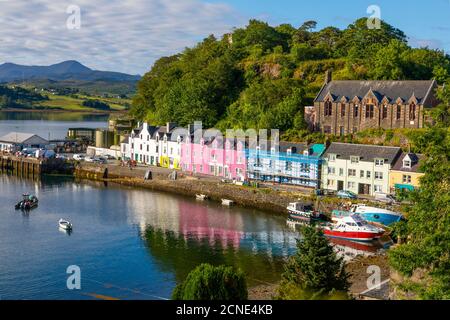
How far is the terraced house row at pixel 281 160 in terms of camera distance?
42031mm

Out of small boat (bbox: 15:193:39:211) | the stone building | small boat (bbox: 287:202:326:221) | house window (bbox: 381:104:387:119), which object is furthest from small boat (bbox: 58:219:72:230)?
house window (bbox: 381:104:387:119)

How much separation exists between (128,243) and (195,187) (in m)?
16.0

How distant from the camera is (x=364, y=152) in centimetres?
4353

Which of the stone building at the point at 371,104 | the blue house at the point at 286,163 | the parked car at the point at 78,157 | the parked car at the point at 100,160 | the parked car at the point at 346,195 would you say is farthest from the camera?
the parked car at the point at 78,157

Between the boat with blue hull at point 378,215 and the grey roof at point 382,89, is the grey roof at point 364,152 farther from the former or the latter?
the grey roof at point 382,89

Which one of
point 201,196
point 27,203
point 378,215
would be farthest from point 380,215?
point 27,203

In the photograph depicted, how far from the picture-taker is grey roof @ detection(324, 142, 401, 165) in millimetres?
42219

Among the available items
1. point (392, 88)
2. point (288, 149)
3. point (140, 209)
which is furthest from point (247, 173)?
point (392, 88)

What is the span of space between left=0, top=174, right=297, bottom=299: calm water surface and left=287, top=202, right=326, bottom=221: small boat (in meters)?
1.00

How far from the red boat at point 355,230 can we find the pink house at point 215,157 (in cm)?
1465

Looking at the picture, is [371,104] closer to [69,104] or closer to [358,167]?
[358,167]

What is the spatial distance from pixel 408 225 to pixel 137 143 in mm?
48507

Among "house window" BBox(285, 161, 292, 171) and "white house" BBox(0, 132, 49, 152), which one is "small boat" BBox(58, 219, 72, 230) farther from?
"white house" BBox(0, 132, 49, 152)

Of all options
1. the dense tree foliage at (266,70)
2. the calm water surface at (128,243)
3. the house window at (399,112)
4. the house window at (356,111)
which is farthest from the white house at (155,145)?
the house window at (399,112)
